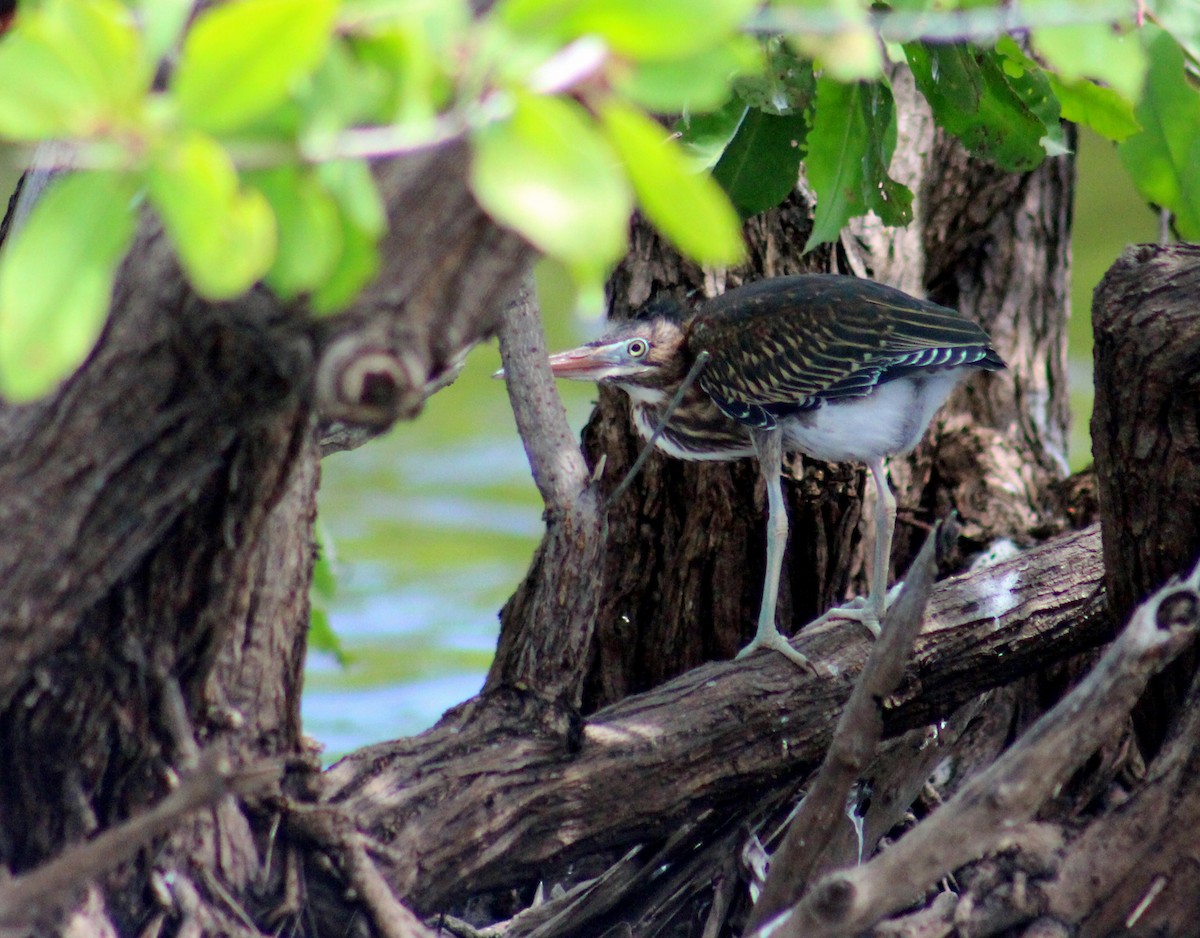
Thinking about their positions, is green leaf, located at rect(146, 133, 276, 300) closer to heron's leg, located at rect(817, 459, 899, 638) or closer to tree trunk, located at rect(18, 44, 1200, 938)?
tree trunk, located at rect(18, 44, 1200, 938)

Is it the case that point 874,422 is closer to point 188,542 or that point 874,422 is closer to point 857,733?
point 857,733

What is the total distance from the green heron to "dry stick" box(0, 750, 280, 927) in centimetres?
158

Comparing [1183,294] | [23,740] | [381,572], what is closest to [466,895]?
[23,740]

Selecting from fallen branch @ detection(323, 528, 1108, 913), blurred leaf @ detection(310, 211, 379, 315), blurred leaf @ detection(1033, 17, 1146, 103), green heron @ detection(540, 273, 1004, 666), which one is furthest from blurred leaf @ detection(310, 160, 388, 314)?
green heron @ detection(540, 273, 1004, 666)

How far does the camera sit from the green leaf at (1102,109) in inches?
84.2

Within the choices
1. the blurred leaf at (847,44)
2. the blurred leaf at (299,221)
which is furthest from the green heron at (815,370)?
the blurred leaf at (299,221)

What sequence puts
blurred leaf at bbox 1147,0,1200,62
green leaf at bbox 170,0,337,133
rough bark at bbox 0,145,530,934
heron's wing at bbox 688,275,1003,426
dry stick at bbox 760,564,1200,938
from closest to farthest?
green leaf at bbox 170,0,337,133 → rough bark at bbox 0,145,530,934 → blurred leaf at bbox 1147,0,1200,62 → dry stick at bbox 760,564,1200,938 → heron's wing at bbox 688,275,1003,426

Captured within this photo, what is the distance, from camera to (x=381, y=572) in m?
5.96

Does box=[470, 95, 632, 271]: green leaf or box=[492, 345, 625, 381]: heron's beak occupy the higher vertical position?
box=[492, 345, 625, 381]: heron's beak

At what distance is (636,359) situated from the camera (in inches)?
114

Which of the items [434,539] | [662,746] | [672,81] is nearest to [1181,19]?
[672,81]

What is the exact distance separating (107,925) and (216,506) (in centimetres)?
54

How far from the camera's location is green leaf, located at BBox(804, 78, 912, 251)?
221 centimetres

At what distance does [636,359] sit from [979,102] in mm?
928
